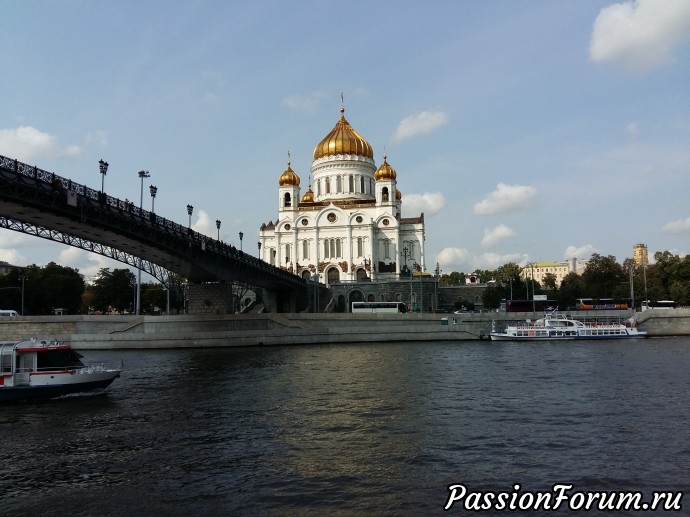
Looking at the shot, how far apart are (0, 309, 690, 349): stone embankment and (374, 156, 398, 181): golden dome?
39.2 metres

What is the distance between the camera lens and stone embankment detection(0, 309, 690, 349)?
5297 centimetres

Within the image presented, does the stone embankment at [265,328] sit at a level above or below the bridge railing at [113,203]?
below

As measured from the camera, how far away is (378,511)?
12.3 m

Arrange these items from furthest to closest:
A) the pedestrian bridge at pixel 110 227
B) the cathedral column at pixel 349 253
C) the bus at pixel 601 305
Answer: the cathedral column at pixel 349 253, the bus at pixel 601 305, the pedestrian bridge at pixel 110 227

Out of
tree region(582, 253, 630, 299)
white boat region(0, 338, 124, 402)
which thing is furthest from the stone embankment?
white boat region(0, 338, 124, 402)

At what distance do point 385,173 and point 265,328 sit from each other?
145 feet

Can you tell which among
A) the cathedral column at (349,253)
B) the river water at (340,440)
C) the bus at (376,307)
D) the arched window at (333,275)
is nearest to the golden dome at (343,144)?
the cathedral column at (349,253)

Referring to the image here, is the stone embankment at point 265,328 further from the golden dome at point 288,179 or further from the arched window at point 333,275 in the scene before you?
the golden dome at point 288,179

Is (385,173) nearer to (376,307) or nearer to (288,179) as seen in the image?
(288,179)

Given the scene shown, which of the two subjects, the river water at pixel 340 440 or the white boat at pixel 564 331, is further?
the white boat at pixel 564 331

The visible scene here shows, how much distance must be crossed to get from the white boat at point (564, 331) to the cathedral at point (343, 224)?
2945 cm

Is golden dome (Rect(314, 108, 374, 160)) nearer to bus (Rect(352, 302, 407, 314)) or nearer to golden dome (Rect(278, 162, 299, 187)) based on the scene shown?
golden dome (Rect(278, 162, 299, 187))

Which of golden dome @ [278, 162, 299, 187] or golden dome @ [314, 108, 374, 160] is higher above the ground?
golden dome @ [314, 108, 374, 160]

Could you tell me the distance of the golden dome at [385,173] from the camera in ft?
311
